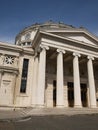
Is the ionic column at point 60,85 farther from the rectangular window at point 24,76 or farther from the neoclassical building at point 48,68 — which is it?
the rectangular window at point 24,76

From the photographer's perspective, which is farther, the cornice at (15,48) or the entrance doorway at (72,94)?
the entrance doorway at (72,94)

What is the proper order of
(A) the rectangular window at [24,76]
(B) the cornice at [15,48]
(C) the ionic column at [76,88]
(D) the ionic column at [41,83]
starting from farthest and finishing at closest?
(B) the cornice at [15,48] < (A) the rectangular window at [24,76] < (C) the ionic column at [76,88] < (D) the ionic column at [41,83]

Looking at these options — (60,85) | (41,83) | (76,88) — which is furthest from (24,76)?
(76,88)

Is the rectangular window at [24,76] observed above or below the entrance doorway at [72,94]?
above

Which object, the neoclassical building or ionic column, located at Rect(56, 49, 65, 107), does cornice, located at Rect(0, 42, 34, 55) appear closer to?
the neoclassical building

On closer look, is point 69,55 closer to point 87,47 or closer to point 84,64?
point 87,47

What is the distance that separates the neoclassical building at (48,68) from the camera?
1581 centimetres

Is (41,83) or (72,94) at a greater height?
(41,83)

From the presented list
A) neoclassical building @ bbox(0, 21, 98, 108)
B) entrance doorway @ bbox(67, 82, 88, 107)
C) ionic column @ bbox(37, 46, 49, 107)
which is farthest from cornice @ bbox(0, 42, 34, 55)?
entrance doorway @ bbox(67, 82, 88, 107)

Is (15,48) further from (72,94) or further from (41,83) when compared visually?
(72,94)

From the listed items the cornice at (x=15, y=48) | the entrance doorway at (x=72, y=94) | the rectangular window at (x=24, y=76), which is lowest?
the entrance doorway at (x=72, y=94)

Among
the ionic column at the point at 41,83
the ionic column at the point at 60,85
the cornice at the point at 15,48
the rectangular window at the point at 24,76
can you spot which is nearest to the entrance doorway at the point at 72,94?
the ionic column at the point at 60,85

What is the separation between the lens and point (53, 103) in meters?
18.7

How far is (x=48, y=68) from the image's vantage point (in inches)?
798
